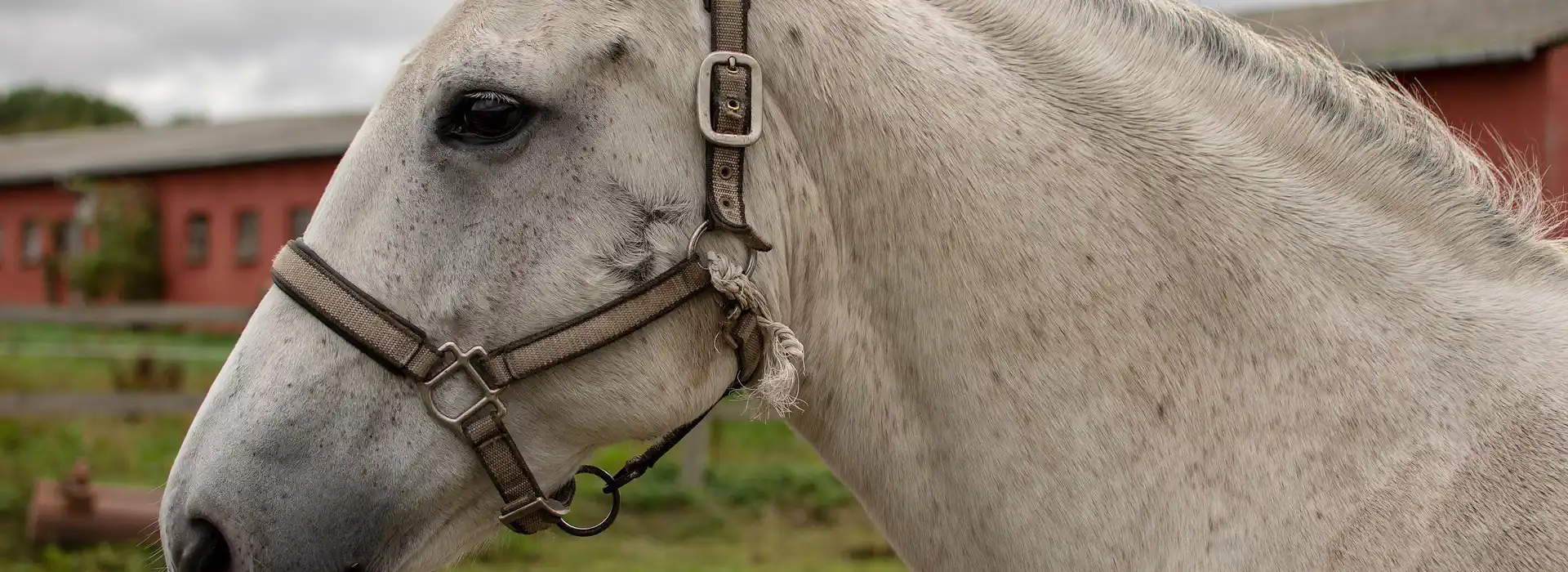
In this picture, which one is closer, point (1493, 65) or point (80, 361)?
point (1493, 65)

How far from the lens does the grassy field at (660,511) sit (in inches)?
247

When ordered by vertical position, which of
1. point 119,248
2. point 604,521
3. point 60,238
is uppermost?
point 604,521

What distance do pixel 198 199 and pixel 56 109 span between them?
64.1m

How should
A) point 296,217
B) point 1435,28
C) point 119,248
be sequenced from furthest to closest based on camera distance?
point 119,248
point 296,217
point 1435,28

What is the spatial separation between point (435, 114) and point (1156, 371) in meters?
1.30

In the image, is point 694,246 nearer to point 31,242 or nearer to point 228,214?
point 228,214

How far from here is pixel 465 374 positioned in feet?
5.94

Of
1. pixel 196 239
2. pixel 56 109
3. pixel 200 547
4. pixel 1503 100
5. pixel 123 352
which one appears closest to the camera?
pixel 200 547

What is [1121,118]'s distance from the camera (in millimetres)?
1943

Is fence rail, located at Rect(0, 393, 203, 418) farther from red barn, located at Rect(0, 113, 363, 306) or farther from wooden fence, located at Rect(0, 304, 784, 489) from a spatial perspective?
red barn, located at Rect(0, 113, 363, 306)

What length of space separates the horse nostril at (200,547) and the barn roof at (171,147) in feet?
71.2

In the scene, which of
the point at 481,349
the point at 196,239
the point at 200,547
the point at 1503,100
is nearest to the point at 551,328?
the point at 481,349

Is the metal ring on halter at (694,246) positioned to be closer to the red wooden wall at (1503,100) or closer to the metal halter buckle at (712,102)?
the metal halter buckle at (712,102)

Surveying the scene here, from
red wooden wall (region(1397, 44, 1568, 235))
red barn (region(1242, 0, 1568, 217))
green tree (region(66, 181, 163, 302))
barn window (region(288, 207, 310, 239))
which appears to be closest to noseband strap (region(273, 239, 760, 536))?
red barn (region(1242, 0, 1568, 217))
